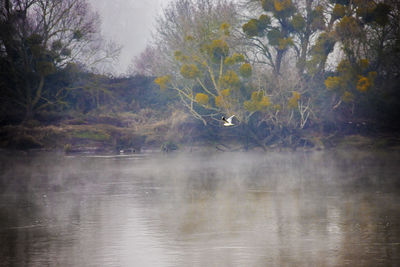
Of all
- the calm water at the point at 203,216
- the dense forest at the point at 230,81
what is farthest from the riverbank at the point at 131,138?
the calm water at the point at 203,216

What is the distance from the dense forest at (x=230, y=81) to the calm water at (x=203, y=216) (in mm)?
12137

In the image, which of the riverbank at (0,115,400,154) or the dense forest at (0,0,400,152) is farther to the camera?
the riverbank at (0,115,400,154)

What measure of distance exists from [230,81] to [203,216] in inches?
927

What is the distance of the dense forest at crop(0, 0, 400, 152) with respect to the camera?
38031 mm

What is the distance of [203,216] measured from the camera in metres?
13.9

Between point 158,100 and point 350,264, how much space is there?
38013mm

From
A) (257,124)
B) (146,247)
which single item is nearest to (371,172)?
(146,247)

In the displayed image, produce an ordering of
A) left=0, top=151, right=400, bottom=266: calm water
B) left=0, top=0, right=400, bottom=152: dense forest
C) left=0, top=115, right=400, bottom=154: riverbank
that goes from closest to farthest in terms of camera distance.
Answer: left=0, top=151, right=400, bottom=266: calm water → left=0, top=0, right=400, bottom=152: dense forest → left=0, top=115, right=400, bottom=154: riverbank

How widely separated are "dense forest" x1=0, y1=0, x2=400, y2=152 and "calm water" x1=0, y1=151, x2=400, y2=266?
12.1 meters

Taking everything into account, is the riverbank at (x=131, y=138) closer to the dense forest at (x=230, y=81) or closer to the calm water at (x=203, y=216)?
the dense forest at (x=230, y=81)

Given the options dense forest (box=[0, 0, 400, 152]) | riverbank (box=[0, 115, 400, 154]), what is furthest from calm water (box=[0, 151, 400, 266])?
riverbank (box=[0, 115, 400, 154])

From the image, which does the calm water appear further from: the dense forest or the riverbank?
the riverbank

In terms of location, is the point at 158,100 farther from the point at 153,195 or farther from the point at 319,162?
the point at 153,195

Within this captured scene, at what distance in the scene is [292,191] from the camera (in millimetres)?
18109
